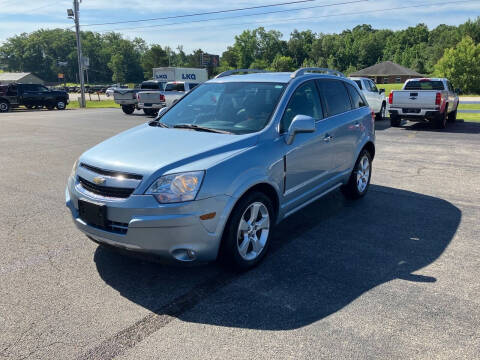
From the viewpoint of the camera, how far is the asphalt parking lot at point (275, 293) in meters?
2.76

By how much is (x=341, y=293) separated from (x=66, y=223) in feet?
11.7

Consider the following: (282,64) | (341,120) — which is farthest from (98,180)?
(282,64)

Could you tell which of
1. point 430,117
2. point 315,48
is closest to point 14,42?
point 315,48

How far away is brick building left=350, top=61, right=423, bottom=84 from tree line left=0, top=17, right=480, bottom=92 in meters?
14.6

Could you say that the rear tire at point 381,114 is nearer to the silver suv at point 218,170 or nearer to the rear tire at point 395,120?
the rear tire at point 395,120

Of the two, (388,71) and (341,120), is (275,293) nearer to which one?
(341,120)

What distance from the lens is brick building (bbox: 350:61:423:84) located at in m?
103

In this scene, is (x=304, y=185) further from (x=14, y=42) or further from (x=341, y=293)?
(x=14, y=42)

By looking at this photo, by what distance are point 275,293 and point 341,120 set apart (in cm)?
278

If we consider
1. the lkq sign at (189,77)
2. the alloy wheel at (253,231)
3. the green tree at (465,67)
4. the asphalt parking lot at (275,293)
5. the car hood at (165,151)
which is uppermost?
the green tree at (465,67)

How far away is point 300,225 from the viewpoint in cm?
510

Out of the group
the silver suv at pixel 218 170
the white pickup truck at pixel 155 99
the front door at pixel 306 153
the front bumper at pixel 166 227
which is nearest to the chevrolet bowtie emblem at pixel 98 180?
the silver suv at pixel 218 170

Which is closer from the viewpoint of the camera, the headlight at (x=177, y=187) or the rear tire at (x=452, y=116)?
the headlight at (x=177, y=187)

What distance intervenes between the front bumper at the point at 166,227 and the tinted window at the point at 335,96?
2.47 m
